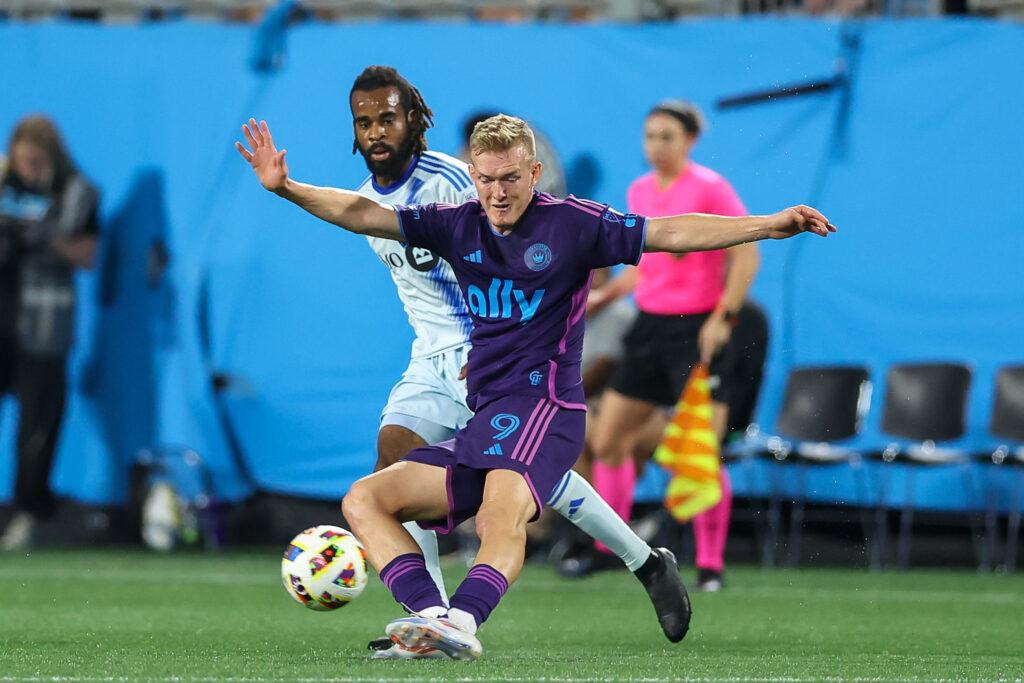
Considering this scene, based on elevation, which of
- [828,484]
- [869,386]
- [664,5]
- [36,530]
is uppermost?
[664,5]

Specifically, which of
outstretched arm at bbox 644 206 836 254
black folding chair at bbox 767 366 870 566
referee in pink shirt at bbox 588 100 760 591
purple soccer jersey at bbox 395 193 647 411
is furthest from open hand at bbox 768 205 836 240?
black folding chair at bbox 767 366 870 566

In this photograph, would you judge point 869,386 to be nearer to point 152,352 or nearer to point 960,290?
point 960,290

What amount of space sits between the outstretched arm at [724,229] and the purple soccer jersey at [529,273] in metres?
0.06

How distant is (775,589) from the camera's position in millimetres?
8852

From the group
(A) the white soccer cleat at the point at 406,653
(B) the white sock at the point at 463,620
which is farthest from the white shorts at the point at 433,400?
(B) the white sock at the point at 463,620

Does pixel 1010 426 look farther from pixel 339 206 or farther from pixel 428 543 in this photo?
pixel 339 206

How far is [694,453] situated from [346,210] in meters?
3.54

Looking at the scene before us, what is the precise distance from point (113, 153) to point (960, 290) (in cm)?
562

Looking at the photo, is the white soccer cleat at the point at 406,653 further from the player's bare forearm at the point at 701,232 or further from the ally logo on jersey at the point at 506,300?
the player's bare forearm at the point at 701,232

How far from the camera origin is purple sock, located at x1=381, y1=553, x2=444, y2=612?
16.8 ft

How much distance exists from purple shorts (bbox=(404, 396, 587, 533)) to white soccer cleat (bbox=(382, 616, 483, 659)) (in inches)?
21.9

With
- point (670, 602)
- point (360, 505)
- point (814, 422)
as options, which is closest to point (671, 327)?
point (814, 422)

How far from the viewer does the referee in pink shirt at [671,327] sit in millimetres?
8641

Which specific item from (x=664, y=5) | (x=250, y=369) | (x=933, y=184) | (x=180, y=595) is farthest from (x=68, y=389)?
(x=933, y=184)
